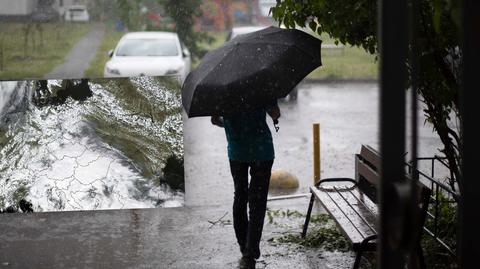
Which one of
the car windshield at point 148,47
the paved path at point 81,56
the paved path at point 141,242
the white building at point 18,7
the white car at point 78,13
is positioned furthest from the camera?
the car windshield at point 148,47

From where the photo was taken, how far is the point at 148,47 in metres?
18.5

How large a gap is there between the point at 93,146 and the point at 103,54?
32.0 feet

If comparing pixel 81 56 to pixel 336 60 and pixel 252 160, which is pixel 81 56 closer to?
pixel 336 60

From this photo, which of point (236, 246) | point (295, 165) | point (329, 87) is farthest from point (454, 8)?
point (329, 87)

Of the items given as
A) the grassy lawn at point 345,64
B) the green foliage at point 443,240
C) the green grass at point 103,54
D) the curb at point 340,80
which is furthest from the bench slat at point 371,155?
the curb at point 340,80

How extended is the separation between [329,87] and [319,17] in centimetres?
1596

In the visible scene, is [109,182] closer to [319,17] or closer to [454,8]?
[319,17]

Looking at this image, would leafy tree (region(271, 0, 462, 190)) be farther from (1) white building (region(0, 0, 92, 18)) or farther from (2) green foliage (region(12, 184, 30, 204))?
(1) white building (region(0, 0, 92, 18))

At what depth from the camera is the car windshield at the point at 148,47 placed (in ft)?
60.0

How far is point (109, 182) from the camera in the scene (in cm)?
911

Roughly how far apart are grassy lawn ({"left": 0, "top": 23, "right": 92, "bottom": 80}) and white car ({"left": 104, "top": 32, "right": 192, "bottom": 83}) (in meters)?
1.20

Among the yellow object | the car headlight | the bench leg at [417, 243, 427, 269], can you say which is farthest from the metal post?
the car headlight

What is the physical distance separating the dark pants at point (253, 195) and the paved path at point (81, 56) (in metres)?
9.28

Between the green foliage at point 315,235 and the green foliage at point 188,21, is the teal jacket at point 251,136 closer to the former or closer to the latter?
the green foliage at point 315,235
